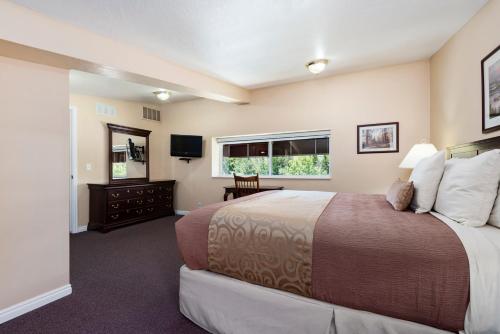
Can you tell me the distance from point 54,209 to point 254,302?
190 centimetres

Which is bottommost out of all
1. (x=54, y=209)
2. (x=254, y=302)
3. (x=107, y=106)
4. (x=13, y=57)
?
(x=254, y=302)

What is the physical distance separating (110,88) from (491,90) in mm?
4791

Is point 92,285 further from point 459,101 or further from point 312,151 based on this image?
point 459,101

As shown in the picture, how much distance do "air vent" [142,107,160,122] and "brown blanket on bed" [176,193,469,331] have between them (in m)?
4.84

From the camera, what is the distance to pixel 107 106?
4594mm

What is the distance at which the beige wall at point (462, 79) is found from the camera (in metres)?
2.06

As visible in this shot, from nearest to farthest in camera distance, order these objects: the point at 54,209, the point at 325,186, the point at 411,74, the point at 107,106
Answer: the point at 54,209
the point at 411,74
the point at 325,186
the point at 107,106

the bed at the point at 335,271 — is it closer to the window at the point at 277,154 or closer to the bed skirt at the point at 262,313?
the bed skirt at the point at 262,313

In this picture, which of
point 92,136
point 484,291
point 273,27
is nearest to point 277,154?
point 273,27

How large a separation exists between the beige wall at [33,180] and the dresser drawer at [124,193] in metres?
2.10

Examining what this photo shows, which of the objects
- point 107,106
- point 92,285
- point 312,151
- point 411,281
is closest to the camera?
point 411,281

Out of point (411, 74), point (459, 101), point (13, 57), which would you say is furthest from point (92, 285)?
point (411, 74)

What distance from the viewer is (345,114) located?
373 cm

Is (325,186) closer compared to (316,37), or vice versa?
(316,37)
